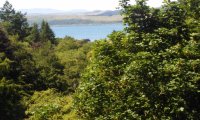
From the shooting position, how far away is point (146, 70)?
14.7 meters

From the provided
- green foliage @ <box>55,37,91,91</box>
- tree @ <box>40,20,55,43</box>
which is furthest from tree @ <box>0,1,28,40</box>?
green foliage @ <box>55,37,91,91</box>

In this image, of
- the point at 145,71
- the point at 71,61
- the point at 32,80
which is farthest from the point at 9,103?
the point at 71,61

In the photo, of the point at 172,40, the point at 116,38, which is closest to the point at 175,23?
the point at 172,40

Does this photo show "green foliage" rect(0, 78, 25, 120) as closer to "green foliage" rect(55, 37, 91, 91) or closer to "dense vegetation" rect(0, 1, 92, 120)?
"dense vegetation" rect(0, 1, 92, 120)

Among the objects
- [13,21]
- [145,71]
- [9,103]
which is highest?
[145,71]

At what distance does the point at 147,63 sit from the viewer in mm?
14539

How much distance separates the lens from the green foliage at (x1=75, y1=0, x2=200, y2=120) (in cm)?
1452

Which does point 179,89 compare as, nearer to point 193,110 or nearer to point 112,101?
point 193,110

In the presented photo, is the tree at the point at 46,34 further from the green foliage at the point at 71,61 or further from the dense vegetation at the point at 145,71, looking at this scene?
the dense vegetation at the point at 145,71

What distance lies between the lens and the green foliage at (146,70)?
14.5 meters

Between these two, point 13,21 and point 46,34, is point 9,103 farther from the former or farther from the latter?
point 46,34

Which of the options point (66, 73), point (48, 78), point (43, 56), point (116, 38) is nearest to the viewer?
point (116, 38)

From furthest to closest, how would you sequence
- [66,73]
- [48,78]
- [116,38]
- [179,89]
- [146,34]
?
[66,73] < [48,78] < [116,38] < [146,34] < [179,89]

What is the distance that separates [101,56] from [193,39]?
395cm
